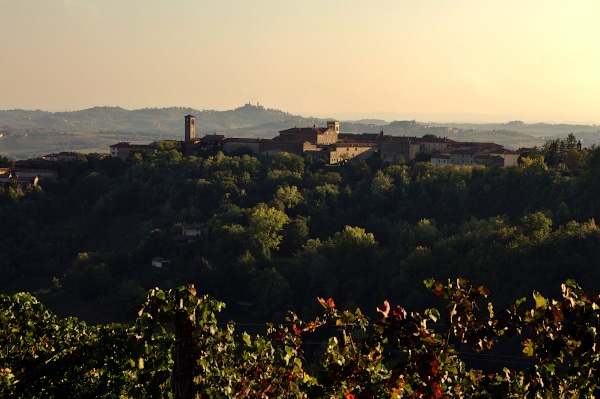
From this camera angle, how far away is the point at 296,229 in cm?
5472

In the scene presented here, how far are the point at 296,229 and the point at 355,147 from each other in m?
16.3

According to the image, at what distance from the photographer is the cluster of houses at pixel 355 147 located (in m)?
65.6

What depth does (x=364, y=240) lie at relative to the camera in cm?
4978

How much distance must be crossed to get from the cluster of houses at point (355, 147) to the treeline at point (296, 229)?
7.12ft

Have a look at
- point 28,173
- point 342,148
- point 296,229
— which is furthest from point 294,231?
point 28,173

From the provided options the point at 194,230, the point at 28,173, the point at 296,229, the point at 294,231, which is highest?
the point at 28,173

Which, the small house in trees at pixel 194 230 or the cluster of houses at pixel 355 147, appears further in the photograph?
the cluster of houses at pixel 355 147

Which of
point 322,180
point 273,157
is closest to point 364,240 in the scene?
point 322,180

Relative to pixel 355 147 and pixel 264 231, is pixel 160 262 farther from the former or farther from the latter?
pixel 355 147

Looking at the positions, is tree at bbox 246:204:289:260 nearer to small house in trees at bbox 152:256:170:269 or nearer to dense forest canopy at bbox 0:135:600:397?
dense forest canopy at bbox 0:135:600:397

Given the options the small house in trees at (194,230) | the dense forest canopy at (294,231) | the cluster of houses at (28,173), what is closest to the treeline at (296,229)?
the dense forest canopy at (294,231)

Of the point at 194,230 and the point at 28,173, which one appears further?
the point at 28,173

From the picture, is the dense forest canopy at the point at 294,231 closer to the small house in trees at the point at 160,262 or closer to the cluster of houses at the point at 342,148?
the small house in trees at the point at 160,262

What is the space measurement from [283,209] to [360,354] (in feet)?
163
